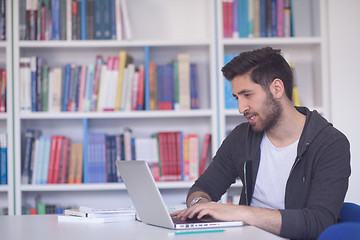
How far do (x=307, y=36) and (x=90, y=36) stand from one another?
59.4 inches

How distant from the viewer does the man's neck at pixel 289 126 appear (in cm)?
212

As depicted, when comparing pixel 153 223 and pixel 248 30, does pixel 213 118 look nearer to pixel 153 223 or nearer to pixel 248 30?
pixel 248 30

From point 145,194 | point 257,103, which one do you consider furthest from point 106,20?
point 145,194

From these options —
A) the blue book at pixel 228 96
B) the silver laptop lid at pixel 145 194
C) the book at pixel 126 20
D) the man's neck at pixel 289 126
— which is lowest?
the silver laptop lid at pixel 145 194

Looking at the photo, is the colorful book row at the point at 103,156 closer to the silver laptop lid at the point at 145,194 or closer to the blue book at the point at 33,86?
the blue book at the point at 33,86

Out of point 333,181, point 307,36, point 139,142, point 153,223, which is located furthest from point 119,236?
point 307,36

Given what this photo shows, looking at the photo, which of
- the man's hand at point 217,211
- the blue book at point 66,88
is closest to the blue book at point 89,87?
the blue book at point 66,88

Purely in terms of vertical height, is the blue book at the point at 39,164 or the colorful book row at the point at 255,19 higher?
the colorful book row at the point at 255,19

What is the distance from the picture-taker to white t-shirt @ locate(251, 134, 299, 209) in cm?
207

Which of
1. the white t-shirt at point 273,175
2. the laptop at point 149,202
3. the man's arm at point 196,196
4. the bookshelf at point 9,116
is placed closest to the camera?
the laptop at point 149,202

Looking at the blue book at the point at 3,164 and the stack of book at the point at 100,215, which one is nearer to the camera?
the stack of book at the point at 100,215

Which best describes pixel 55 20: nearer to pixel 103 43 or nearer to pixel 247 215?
pixel 103 43

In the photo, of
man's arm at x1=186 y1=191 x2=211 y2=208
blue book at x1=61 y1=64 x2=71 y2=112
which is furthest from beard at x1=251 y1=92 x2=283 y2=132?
blue book at x1=61 y1=64 x2=71 y2=112

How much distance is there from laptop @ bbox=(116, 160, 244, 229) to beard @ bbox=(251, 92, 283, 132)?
55 centimetres
